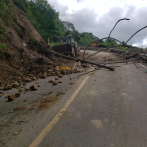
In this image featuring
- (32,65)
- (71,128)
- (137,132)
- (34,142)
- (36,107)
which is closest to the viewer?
(34,142)

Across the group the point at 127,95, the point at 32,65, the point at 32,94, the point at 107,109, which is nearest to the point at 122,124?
the point at 107,109

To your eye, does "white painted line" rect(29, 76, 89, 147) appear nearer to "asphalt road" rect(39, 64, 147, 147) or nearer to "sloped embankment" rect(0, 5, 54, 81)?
"asphalt road" rect(39, 64, 147, 147)

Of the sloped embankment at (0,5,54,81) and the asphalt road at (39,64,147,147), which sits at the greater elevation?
the sloped embankment at (0,5,54,81)

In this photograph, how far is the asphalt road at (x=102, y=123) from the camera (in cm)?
297

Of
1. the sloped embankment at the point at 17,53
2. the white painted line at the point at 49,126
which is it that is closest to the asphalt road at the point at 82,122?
the white painted line at the point at 49,126

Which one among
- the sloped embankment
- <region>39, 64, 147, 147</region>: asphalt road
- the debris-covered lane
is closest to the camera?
<region>39, 64, 147, 147</region>: asphalt road

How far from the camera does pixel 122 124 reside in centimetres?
358

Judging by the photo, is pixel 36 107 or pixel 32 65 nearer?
pixel 36 107

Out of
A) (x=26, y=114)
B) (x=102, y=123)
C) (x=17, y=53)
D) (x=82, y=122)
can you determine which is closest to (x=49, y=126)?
(x=82, y=122)

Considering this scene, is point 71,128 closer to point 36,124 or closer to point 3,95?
point 36,124

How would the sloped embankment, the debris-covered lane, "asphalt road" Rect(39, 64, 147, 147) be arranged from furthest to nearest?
1. the sloped embankment
2. the debris-covered lane
3. "asphalt road" Rect(39, 64, 147, 147)

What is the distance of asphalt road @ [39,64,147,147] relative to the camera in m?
2.97

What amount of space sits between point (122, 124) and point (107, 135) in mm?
595

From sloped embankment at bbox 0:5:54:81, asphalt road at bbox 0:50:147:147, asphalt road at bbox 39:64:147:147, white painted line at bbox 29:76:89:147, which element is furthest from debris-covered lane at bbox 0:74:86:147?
sloped embankment at bbox 0:5:54:81
